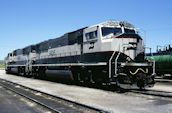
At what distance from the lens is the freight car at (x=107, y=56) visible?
12156mm

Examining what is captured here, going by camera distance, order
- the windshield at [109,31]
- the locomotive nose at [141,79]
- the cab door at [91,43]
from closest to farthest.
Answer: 1. the locomotive nose at [141,79]
2. the windshield at [109,31]
3. the cab door at [91,43]

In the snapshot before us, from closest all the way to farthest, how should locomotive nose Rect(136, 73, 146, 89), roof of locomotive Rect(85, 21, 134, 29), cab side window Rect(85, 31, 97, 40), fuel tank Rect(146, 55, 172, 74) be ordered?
locomotive nose Rect(136, 73, 146, 89), roof of locomotive Rect(85, 21, 134, 29), cab side window Rect(85, 31, 97, 40), fuel tank Rect(146, 55, 172, 74)

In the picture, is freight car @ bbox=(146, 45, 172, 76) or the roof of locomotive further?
freight car @ bbox=(146, 45, 172, 76)

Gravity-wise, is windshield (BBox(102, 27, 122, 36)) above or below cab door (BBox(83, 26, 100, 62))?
above

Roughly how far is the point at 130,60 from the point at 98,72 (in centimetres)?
210

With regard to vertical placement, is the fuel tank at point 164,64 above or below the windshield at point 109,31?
below

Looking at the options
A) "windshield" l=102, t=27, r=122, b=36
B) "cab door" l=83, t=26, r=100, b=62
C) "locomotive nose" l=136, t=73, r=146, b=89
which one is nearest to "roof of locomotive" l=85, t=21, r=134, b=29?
"windshield" l=102, t=27, r=122, b=36

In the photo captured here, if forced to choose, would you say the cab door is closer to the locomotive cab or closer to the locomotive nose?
the locomotive cab

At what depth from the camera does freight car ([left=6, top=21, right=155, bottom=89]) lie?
39.9 ft

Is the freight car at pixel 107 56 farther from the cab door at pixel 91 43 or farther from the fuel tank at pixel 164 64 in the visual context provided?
the fuel tank at pixel 164 64

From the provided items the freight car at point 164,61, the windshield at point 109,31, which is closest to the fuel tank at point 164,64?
the freight car at point 164,61

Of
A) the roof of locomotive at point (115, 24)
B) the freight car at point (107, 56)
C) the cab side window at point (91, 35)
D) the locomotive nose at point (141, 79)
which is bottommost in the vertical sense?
the locomotive nose at point (141, 79)

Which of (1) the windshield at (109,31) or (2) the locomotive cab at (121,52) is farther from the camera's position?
(1) the windshield at (109,31)

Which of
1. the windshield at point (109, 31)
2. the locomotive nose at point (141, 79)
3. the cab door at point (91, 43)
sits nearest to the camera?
the locomotive nose at point (141, 79)
